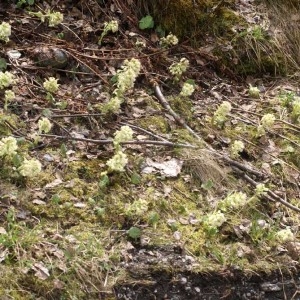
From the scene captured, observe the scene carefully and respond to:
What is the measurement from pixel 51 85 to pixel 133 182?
95 centimetres

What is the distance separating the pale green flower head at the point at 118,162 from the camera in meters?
3.36

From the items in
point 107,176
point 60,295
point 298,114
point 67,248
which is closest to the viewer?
point 60,295

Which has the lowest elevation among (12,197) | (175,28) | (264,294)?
(264,294)

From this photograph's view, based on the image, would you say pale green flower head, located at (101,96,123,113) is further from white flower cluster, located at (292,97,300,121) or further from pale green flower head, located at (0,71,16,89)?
white flower cluster, located at (292,97,300,121)

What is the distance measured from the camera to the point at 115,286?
285 centimetres

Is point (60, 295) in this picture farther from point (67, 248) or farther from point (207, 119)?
point (207, 119)

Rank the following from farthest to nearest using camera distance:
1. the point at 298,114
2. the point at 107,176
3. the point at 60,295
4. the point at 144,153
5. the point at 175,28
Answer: the point at 175,28, the point at 298,114, the point at 144,153, the point at 107,176, the point at 60,295

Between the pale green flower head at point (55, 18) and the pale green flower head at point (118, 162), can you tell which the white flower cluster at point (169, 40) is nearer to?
Answer: the pale green flower head at point (55, 18)

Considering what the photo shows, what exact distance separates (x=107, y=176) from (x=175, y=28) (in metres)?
1.89

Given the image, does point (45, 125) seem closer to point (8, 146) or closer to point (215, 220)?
point (8, 146)

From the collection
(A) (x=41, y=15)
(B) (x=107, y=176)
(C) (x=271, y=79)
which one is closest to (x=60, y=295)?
(B) (x=107, y=176)

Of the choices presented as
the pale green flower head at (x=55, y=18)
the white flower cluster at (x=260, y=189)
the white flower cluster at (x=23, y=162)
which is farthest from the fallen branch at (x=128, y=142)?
the pale green flower head at (x=55, y=18)

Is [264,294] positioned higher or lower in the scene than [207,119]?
lower

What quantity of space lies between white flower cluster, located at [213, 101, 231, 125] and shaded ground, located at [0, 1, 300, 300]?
5cm
